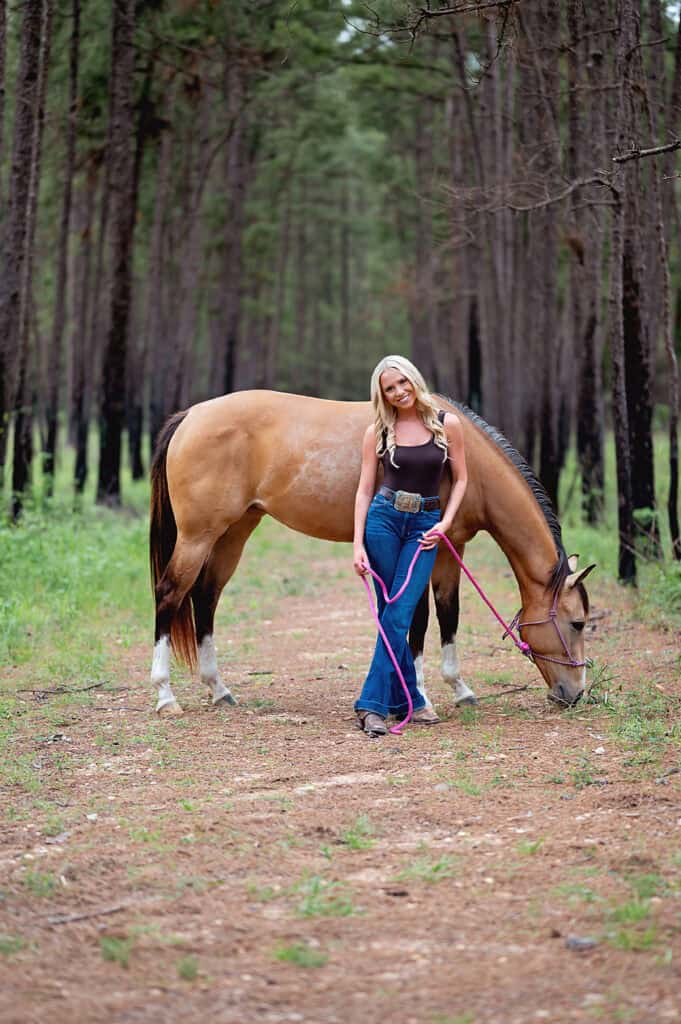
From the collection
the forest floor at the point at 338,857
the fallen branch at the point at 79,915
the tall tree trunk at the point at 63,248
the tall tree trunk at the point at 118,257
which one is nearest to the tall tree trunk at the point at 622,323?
the forest floor at the point at 338,857

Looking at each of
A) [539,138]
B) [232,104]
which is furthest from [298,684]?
[232,104]

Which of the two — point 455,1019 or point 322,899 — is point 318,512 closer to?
point 322,899

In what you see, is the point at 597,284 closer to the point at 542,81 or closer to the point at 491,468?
the point at 542,81

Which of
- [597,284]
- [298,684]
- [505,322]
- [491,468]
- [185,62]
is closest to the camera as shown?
[491,468]

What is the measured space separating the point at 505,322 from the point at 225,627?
1020cm

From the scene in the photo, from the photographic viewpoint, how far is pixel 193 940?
3764 mm

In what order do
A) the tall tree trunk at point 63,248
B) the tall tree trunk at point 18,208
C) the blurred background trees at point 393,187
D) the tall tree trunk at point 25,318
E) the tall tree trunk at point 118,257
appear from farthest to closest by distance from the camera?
the tall tree trunk at point 63,248, the tall tree trunk at point 118,257, the tall tree trunk at point 25,318, the tall tree trunk at point 18,208, the blurred background trees at point 393,187

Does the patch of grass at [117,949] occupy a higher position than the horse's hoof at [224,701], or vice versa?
the patch of grass at [117,949]

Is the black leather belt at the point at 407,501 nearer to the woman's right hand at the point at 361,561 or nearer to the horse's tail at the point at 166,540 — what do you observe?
the woman's right hand at the point at 361,561

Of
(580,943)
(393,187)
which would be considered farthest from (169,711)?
(393,187)

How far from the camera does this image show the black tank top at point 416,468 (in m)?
6.92

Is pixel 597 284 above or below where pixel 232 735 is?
above

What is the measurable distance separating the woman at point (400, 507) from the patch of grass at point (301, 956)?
10.3 ft

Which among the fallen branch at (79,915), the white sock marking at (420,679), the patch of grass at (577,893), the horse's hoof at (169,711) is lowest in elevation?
the horse's hoof at (169,711)
